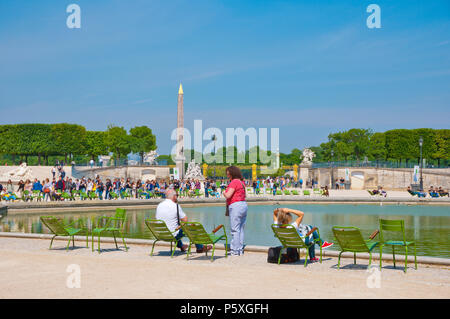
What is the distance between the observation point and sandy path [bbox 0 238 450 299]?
5.97 meters

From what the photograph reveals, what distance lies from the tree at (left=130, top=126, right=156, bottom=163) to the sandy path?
61108mm

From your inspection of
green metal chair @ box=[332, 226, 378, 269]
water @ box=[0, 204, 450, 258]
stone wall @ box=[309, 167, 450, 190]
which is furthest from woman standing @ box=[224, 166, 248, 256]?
stone wall @ box=[309, 167, 450, 190]

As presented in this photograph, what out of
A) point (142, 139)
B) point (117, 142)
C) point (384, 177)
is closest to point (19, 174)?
point (117, 142)

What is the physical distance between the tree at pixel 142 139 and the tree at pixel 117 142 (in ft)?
3.65

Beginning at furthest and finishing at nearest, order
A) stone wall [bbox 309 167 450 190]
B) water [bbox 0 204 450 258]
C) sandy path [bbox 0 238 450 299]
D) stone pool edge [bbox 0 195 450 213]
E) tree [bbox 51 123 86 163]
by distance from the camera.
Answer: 1. tree [bbox 51 123 86 163]
2. stone wall [bbox 309 167 450 190]
3. stone pool edge [bbox 0 195 450 213]
4. water [bbox 0 204 450 258]
5. sandy path [bbox 0 238 450 299]

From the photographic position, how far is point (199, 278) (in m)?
6.92

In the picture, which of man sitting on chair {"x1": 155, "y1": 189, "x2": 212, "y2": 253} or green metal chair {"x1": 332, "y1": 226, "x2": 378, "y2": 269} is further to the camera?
man sitting on chair {"x1": 155, "y1": 189, "x2": 212, "y2": 253}

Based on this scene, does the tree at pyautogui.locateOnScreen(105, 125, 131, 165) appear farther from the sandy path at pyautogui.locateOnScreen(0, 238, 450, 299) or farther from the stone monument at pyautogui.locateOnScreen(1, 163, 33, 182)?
the sandy path at pyautogui.locateOnScreen(0, 238, 450, 299)

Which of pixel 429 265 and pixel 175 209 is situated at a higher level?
pixel 175 209

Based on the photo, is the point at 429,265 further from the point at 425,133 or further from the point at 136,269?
the point at 425,133

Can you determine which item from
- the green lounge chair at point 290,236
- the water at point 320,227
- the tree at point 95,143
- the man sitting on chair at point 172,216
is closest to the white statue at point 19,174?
the tree at point 95,143

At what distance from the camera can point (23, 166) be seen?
A: 4700 centimetres
